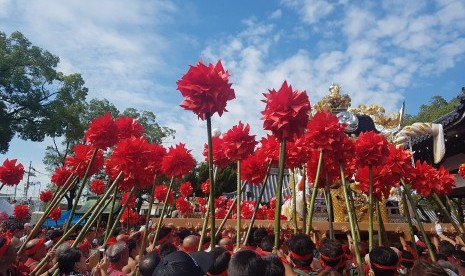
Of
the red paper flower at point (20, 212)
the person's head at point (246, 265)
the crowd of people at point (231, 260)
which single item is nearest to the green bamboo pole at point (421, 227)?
the crowd of people at point (231, 260)

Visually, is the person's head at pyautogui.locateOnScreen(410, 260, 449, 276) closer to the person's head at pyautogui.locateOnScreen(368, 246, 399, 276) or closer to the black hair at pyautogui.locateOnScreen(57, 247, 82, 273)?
the person's head at pyautogui.locateOnScreen(368, 246, 399, 276)

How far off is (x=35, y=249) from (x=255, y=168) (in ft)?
10.7

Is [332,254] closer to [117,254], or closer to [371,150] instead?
[371,150]

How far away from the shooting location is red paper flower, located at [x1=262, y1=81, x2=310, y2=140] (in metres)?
3.70

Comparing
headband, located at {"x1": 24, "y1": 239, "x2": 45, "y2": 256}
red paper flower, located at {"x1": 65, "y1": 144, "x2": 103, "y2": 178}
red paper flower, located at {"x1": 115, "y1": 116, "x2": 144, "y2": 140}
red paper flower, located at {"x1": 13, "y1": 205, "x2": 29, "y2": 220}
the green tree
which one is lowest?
headband, located at {"x1": 24, "y1": 239, "x2": 45, "y2": 256}

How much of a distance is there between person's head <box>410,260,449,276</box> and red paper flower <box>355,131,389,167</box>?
76.5 inches

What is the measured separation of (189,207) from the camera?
12953 millimetres

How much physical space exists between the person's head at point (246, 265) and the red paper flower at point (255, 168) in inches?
123

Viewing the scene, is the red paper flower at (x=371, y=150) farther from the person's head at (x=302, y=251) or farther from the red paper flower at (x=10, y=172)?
the red paper flower at (x=10, y=172)

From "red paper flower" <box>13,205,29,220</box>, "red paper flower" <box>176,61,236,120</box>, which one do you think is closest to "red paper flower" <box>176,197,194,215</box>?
"red paper flower" <box>13,205,29,220</box>

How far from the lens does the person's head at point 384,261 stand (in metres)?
3.41

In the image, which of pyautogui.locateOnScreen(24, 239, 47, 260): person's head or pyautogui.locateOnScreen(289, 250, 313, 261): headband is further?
pyautogui.locateOnScreen(24, 239, 47, 260): person's head

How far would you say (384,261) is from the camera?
3.41m

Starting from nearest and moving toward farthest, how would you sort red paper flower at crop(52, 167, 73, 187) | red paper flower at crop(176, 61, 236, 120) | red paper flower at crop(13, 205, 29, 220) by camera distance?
1. red paper flower at crop(176, 61, 236, 120)
2. red paper flower at crop(52, 167, 73, 187)
3. red paper flower at crop(13, 205, 29, 220)
